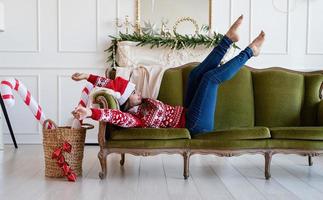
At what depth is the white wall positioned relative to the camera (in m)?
4.96

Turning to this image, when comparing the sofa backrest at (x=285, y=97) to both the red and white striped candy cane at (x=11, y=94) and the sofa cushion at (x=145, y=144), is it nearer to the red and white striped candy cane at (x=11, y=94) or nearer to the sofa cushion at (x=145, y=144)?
the sofa cushion at (x=145, y=144)

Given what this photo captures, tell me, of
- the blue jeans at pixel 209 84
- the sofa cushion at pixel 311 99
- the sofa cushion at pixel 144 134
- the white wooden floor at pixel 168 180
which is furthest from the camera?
the sofa cushion at pixel 311 99

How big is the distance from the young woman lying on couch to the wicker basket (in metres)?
0.42

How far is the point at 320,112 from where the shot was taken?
3400 millimetres

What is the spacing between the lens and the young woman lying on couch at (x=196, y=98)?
10.2 feet

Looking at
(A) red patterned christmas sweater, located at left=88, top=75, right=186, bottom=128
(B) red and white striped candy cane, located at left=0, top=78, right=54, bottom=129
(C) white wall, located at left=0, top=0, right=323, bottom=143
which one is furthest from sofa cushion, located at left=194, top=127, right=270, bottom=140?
(C) white wall, located at left=0, top=0, right=323, bottom=143

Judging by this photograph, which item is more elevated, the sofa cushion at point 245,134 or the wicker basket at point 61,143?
the sofa cushion at point 245,134

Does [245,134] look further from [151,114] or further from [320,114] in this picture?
[320,114]

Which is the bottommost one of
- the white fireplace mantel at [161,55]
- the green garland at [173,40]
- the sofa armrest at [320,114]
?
the sofa armrest at [320,114]

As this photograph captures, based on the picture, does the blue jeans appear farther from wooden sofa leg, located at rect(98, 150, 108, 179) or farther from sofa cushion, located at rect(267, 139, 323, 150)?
wooden sofa leg, located at rect(98, 150, 108, 179)

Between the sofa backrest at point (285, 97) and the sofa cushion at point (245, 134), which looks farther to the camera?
the sofa backrest at point (285, 97)

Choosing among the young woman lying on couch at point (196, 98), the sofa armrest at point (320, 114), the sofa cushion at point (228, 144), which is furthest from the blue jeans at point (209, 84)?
the sofa armrest at point (320, 114)

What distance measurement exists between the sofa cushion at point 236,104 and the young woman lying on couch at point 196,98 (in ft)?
1.19

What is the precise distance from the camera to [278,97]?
3.60 meters
